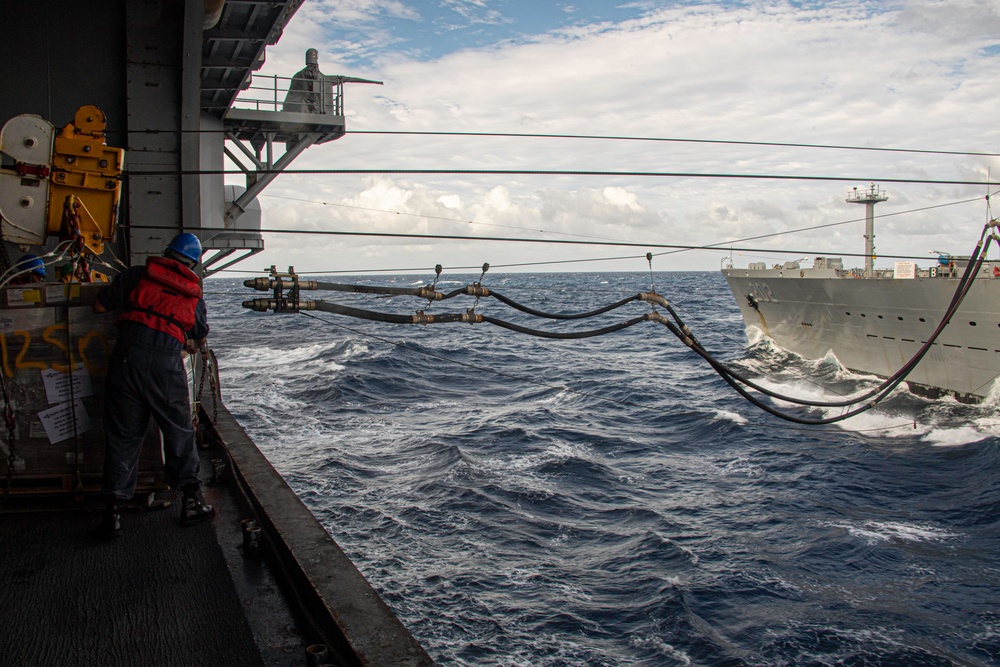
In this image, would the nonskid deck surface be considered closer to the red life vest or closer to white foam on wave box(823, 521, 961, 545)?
the red life vest

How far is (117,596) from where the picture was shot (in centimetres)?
379

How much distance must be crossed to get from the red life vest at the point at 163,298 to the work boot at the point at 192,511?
1153 mm

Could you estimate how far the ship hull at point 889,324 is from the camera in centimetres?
2034

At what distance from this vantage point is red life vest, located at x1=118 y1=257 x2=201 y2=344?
439cm

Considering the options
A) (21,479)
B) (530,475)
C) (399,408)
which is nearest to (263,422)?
(399,408)

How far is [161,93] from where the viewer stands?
757cm

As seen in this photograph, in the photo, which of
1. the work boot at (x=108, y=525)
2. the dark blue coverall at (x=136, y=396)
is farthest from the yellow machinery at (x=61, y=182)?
the work boot at (x=108, y=525)

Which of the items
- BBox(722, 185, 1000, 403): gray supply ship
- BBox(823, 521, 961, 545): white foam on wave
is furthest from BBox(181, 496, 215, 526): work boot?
BBox(722, 185, 1000, 403): gray supply ship

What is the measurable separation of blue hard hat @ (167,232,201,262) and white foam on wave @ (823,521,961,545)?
10759 mm

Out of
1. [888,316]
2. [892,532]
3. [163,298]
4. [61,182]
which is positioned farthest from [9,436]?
[888,316]

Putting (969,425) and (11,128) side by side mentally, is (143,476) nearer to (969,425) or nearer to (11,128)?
(11,128)

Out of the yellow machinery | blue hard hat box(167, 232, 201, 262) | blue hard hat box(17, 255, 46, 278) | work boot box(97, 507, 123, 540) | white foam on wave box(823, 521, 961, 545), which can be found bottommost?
white foam on wave box(823, 521, 961, 545)

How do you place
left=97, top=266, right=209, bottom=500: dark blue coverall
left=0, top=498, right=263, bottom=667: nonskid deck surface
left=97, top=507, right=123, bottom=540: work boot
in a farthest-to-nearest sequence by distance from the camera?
left=97, top=507, right=123, bottom=540: work boot → left=97, top=266, right=209, bottom=500: dark blue coverall → left=0, top=498, right=263, bottom=667: nonskid deck surface

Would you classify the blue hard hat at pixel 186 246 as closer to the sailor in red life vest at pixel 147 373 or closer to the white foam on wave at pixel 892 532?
the sailor in red life vest at pixel 147 373
